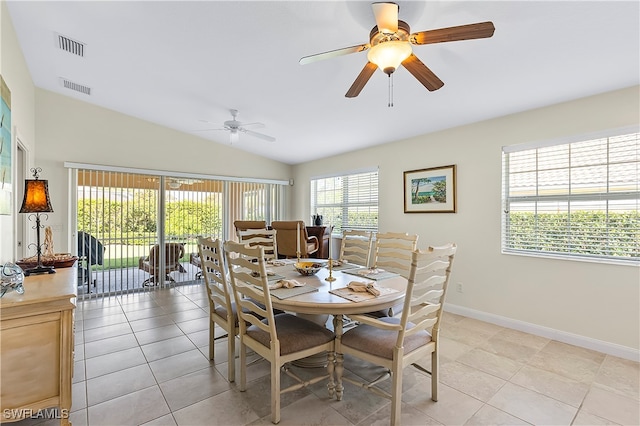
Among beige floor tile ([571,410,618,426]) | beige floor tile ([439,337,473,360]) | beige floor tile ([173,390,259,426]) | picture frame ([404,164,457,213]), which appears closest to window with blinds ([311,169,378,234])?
picture frame ([404,164,457,213])

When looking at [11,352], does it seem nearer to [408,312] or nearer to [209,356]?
[209,356]

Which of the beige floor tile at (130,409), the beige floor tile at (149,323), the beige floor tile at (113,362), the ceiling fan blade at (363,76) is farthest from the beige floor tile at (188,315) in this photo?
the ceiling fan blade at (363,76)

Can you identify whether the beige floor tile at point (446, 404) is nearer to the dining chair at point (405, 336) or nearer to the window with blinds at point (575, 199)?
the dining chair at point (405, 336)

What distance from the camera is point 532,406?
204 cm

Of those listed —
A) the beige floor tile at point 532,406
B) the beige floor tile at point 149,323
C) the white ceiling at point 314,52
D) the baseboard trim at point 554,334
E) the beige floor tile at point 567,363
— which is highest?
the white ceiling at point 314,52

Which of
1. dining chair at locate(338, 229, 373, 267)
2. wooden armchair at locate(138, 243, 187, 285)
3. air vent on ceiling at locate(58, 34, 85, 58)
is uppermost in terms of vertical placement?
air vent on ceiling at locate(58, 34, 85, 58)

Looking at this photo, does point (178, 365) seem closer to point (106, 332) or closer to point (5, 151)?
point (106, 332)

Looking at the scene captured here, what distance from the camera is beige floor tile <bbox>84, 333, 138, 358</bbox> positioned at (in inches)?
110

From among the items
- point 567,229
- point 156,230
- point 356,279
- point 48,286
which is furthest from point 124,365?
point 567,229

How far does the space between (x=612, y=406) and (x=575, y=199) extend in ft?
6.04

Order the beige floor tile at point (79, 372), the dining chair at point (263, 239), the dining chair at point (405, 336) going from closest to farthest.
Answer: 1. the dining chair at point (405, 336)
2. the beige floor tile at point (79, 372)
3. the dining chair at point (263, 239)

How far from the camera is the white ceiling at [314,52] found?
2090mm

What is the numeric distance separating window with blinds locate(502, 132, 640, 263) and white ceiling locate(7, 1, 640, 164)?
1.76 ft

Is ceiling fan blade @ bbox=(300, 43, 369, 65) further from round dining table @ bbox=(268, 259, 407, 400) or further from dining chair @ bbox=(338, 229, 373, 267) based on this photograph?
dining chair @ bbox=(338, 229, 373, 267)
